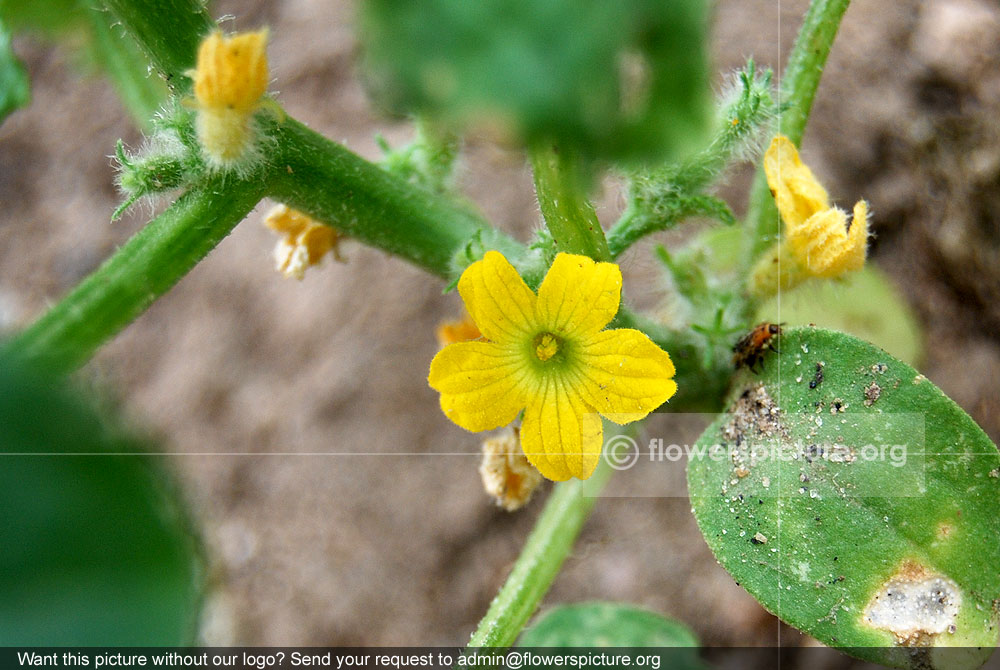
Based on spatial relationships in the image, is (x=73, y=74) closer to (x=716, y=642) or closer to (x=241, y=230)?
(x=241, y=230)

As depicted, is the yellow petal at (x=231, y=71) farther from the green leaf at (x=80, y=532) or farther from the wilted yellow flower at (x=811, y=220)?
the wilted yellow flower at (x=811, y=220)

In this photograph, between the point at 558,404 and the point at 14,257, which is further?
the point at 14,257

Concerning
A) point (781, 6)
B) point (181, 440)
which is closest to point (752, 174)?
point (781, 6)

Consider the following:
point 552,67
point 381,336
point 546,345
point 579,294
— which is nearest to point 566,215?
point 579,294

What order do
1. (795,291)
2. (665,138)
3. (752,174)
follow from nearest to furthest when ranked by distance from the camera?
1. (665,138)
2. (795,291)
3. (752,174)

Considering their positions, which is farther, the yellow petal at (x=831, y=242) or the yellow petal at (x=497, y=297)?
the yellow petal at (x=831, y=242)

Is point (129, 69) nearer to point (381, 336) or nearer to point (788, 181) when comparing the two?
point (381, 336)

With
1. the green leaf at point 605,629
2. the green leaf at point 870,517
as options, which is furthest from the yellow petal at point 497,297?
the green leaf at point 605,629
